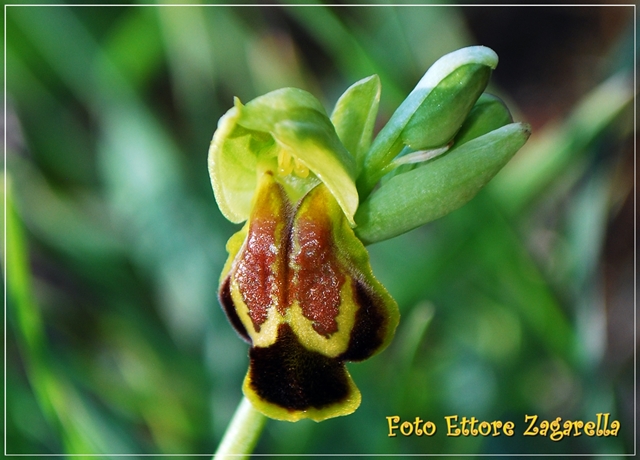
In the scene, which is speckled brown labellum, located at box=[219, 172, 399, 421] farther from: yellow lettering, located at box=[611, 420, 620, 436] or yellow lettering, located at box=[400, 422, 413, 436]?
yellow lettering, located at box=[611, 420, 620, 436]

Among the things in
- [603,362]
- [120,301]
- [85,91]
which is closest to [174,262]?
[120,301]

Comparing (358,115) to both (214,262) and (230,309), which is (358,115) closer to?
(230,309)

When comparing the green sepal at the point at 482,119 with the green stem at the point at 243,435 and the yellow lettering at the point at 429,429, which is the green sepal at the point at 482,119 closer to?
the green stem at the point at 243,435

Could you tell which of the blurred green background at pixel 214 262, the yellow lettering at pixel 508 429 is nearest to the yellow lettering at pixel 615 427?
the blurred green background at pixel 214 262

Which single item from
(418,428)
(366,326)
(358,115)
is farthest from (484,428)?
(358,115)

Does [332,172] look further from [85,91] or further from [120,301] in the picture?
[85,91]

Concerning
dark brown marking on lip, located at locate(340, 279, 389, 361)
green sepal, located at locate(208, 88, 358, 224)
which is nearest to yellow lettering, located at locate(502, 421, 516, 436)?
dark brown marking on lip, located at locate(340, 279, 389, 361)
